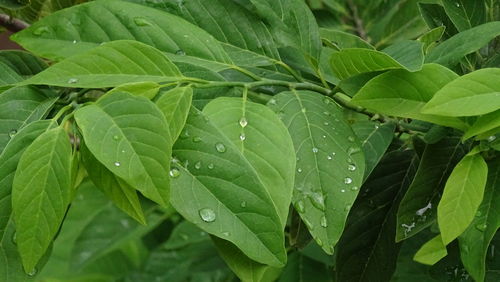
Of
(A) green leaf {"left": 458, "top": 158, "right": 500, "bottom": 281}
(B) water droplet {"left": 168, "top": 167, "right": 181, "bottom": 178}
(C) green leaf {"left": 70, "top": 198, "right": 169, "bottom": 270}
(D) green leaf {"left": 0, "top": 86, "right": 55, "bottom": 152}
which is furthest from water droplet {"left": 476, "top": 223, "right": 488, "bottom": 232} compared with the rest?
Result: (C) green leaf {"left": 70, "top": 198, "right": 169, "bottom": 270}

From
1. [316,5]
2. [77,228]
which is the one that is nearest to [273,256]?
[316,5]

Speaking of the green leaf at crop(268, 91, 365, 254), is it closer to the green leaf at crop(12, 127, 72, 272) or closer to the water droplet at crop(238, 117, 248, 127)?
the water droplet at crop(238, 117, 248, 127)

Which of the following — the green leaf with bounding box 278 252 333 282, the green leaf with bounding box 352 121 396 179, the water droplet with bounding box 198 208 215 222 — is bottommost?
the green leaf with bounding box 278 252 333 282

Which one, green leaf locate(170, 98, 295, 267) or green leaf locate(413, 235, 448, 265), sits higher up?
green leaf locate(170, 98, 295, 267)

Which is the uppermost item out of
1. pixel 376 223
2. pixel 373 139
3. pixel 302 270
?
pixel 373 139

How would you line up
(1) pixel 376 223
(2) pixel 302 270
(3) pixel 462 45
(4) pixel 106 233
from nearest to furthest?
(3) pixel 462 45 → (1) pixel 376 223 → (2) pixel 302 270 → (4) pixel 106 233

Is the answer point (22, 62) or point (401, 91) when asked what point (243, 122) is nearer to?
point (401, 91)

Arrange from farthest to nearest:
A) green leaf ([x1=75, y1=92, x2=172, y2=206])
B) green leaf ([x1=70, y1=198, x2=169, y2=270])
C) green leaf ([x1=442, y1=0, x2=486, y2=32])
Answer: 1. green leaf ([x1=70, y1=198, x2=169, y2=270])
2. green leaf ([x1=442, y1=0, x2=486, y2=32])
3. green leaf ([x1=75, y1=92, x2=172, y2=206])

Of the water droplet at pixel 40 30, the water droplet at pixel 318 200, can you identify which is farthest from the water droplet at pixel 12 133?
the water droplet at pixel 318 200

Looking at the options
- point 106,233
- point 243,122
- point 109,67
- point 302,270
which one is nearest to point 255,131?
point 243,122
